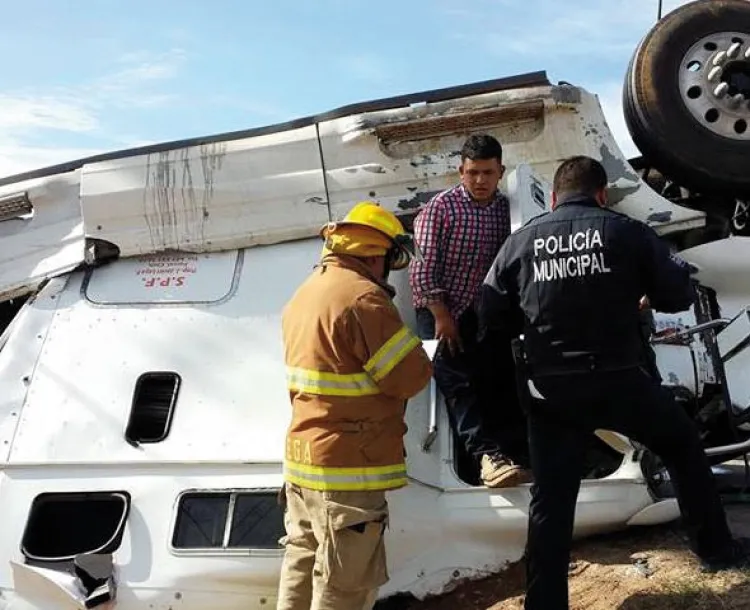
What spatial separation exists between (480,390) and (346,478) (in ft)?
2.95

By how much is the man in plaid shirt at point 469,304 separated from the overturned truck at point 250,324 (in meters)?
0.14

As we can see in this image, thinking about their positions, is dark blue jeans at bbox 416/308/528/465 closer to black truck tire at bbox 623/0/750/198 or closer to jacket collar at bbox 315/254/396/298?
jacket collar at bbox 315/254/396/298

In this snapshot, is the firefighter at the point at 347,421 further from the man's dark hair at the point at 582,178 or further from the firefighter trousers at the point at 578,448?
the man's dark hair at the point at 582,178

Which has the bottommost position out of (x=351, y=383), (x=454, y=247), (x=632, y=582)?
(x=632, y=582)

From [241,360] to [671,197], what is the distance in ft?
7.10

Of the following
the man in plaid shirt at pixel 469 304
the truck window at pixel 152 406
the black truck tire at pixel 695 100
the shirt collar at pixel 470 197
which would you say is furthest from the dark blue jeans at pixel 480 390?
the black truck tire at pixel 695 100

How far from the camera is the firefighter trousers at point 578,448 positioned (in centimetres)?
309

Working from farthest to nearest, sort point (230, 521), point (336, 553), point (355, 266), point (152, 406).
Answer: point (152, 406) → point (230, 521) → point (355, 266) → point (336, 553)

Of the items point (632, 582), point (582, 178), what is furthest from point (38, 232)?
point (632, 582)

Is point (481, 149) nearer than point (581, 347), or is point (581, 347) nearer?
point (581, 347)

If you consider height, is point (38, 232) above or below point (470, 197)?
above

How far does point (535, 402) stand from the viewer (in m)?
3.21

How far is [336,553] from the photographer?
2.98m

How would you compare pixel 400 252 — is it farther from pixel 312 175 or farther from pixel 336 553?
pixel 312 175
